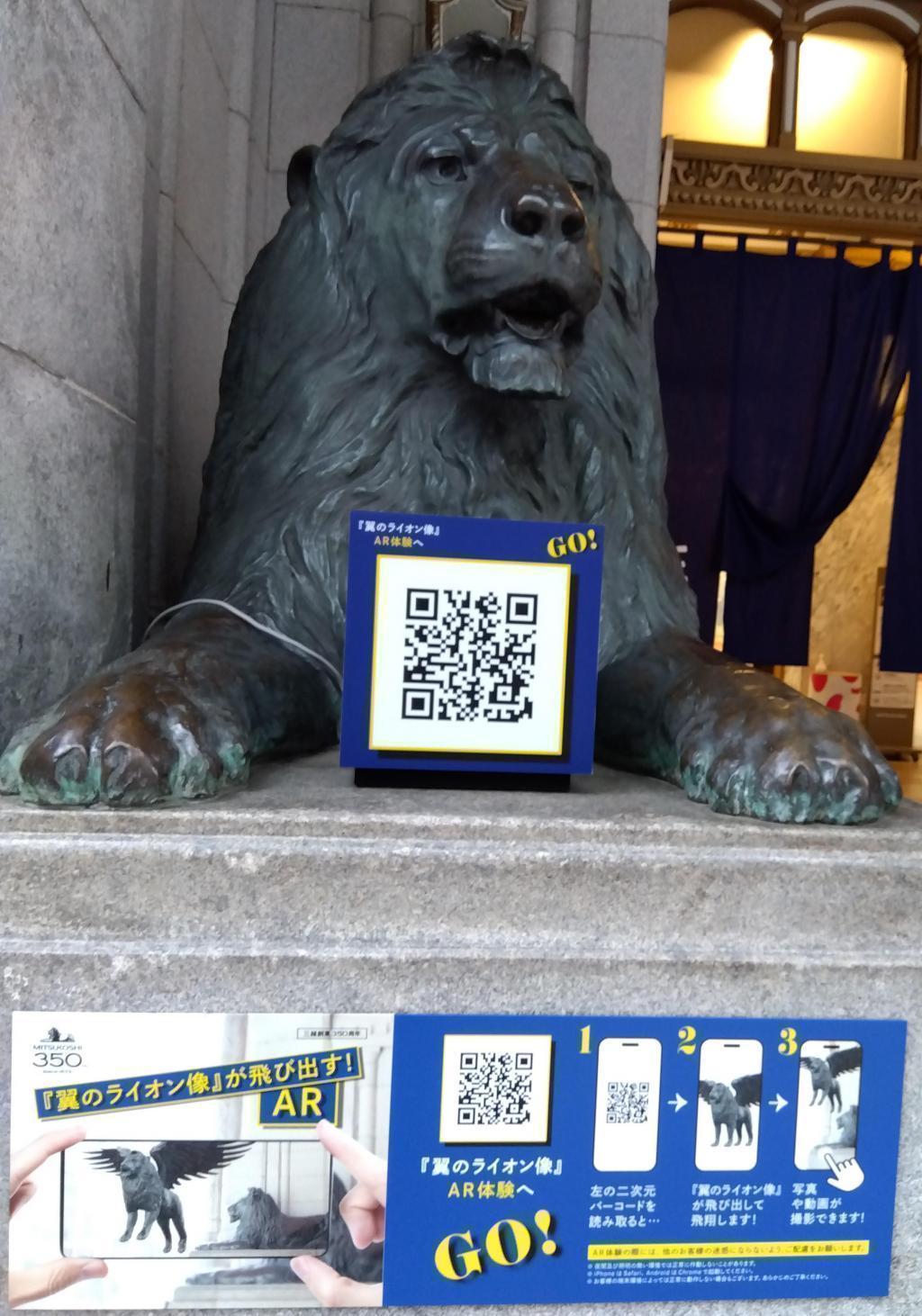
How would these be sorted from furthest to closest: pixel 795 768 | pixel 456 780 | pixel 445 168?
pixel 445 168, pixel 456 780, pixel 795 768

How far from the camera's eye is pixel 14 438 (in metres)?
1.14

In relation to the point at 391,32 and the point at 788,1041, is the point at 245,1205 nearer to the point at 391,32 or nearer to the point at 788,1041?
the point at 788,1041

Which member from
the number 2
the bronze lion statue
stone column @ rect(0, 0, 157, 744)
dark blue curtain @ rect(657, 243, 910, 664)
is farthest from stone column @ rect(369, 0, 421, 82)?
the number 2

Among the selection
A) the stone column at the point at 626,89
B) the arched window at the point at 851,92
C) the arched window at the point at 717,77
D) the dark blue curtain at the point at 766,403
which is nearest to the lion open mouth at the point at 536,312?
the stone column at the point at 626,89

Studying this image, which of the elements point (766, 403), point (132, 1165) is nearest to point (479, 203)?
point (132, 1165)

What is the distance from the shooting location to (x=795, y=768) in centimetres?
95

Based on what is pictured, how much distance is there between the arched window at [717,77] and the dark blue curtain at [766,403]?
470 mm

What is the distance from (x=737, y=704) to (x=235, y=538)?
65cm

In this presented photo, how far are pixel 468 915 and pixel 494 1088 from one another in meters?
0.14

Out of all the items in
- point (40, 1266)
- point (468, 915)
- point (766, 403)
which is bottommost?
point (40, 1266)

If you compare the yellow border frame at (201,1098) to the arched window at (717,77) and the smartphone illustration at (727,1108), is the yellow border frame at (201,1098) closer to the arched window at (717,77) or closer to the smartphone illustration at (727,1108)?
the smartphone illustration at (727,1108)

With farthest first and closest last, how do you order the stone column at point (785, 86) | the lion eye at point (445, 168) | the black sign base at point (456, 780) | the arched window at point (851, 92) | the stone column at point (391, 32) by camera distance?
the arched window at point (851, 92)
the stone column at point (785, 86)
the stone column at point (391, 32)
the lion eye at point (445, 168)
the black sign base at point (456, 780)

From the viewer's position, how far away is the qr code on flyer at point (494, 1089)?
0.89 meters

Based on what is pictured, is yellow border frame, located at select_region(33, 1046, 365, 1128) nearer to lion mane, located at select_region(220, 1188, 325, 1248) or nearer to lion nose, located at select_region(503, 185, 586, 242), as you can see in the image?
lion mane, located at select_region(220, 1188, 325, 1248)
